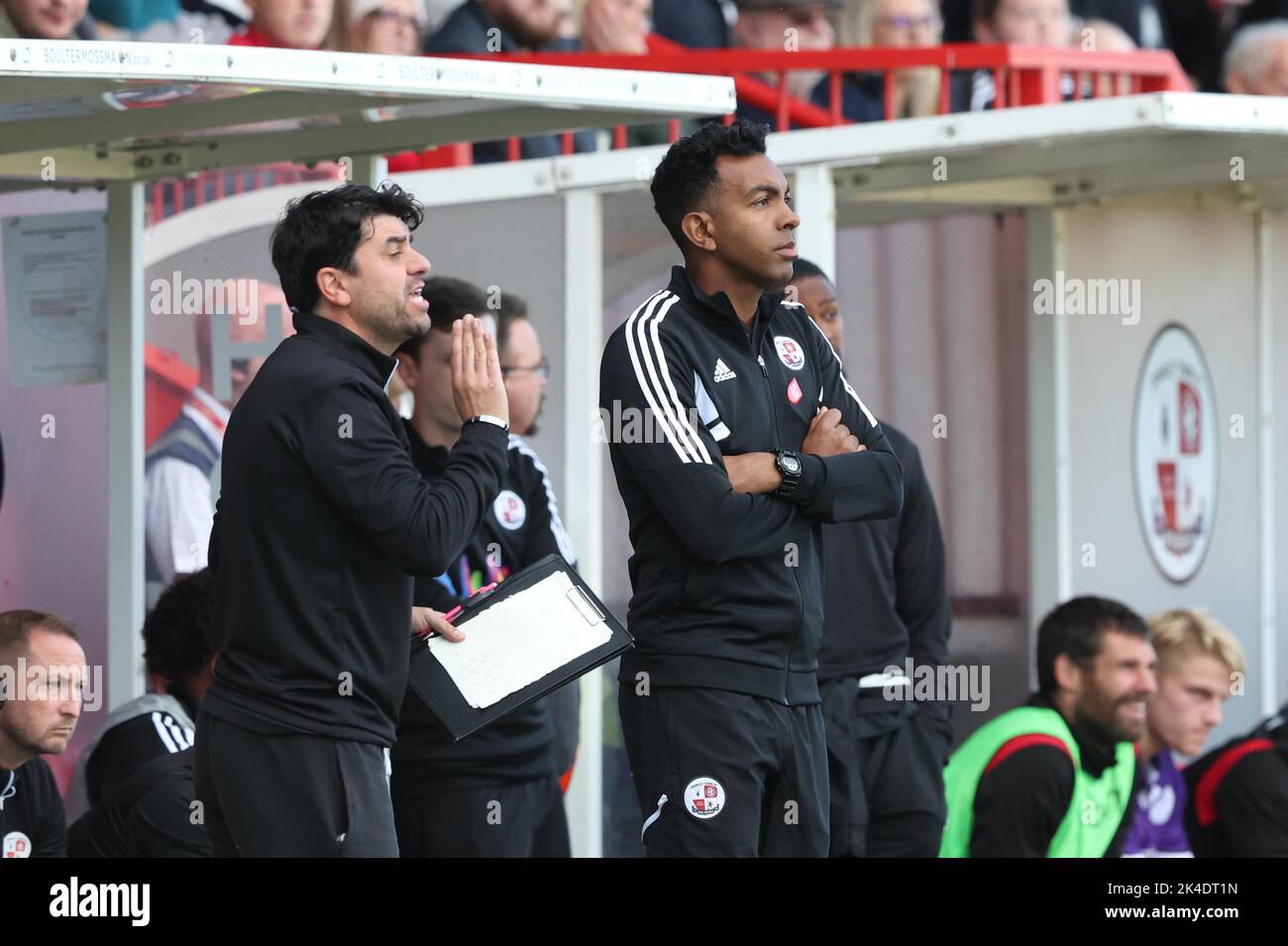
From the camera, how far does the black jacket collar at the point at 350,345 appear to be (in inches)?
158

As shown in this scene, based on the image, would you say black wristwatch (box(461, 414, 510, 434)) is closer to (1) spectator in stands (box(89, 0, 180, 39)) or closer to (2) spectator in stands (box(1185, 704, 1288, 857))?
(1) spectator in stands (box(89, 0, 180, 39))

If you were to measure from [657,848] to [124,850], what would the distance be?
1.31m

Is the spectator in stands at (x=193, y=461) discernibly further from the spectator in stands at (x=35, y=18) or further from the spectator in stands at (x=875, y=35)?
the spectator in stands at (x=875, y=35)

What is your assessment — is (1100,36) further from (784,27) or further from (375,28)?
(375,28)

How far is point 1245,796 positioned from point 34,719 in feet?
11.4

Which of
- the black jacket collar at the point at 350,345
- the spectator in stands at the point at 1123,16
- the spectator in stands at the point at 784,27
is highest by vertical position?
the spectator in stands at the point at 1123,16

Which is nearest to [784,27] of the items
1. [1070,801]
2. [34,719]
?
[1070,801]

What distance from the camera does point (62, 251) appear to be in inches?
242

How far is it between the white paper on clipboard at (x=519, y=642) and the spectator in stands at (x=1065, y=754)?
2073mm

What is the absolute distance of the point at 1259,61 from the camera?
9.67 meters

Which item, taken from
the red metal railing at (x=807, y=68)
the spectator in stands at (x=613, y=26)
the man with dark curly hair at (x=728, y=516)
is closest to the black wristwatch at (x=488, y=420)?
the man with dark curly hair at (x=728, y=516)

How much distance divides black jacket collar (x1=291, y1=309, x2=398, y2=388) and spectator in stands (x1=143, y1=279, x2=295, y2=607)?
2.18 meters
